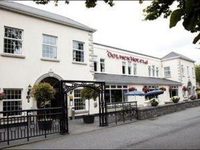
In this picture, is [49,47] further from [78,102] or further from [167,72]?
[167,72]

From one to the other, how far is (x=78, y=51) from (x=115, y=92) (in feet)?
21.0

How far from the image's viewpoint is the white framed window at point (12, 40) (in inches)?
629

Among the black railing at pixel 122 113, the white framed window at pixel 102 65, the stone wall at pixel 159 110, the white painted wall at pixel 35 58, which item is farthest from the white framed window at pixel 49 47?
the white framed window at pixel 102 65

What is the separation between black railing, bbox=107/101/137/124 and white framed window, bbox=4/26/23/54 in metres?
6.97

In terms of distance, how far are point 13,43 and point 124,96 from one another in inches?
518

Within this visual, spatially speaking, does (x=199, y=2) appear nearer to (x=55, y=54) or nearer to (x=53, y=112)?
(x=53, y=112)

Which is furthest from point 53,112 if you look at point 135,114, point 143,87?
point 143,87

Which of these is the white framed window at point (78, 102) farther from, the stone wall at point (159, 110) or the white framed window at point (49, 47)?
the stone wall at point (159, 110)

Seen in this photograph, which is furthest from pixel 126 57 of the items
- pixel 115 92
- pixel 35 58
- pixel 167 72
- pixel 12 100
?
pixel 12 100

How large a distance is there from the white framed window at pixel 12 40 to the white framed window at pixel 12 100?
246cm

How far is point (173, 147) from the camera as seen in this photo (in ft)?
28.6

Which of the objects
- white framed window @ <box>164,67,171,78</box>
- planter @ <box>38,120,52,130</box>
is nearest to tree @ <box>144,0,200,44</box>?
planter @ <box>38,120,52,130</box>

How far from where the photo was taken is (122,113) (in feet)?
56.1

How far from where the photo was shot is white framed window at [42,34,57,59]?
718 inches
